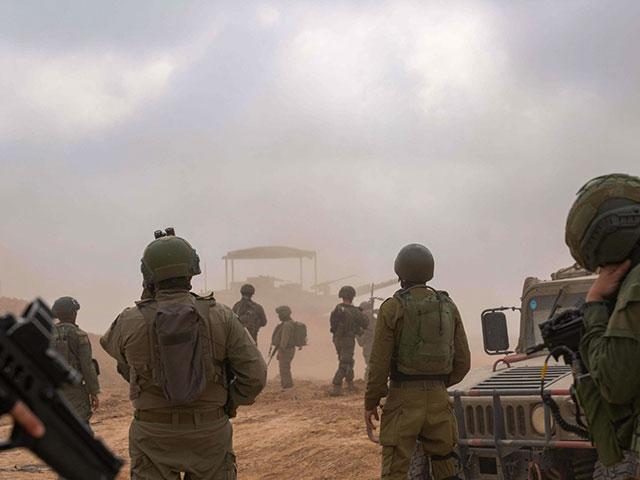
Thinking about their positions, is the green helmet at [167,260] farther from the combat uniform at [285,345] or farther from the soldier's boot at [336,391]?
the combat uniform at [285,345]

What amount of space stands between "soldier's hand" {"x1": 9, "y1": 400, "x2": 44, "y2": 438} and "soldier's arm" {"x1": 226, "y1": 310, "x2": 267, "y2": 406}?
2.48 meters

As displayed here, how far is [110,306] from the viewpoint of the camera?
64.4 m

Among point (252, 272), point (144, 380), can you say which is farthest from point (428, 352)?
point (252, 272)

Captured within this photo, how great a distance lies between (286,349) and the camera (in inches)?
765

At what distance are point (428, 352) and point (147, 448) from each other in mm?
2057

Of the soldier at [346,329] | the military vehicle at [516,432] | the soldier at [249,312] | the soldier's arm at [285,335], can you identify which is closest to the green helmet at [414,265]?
the military vehicle at [516,432]

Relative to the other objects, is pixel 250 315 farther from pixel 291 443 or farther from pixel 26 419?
pixel 26 419

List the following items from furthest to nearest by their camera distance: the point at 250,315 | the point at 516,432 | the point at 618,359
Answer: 1. the point at 250,315
2. the point at 516,432
3. the point at 618,359

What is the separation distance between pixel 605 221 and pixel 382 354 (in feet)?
9.32

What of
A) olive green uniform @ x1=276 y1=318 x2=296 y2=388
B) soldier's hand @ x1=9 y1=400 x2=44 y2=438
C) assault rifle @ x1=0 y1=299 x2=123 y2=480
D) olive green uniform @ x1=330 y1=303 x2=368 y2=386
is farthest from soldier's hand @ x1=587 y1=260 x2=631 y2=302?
olive green uniform @ x1=276 y1=318 x2=296 y2=388

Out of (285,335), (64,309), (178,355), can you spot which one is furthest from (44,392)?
(285,335)

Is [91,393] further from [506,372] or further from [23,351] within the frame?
[23,351]

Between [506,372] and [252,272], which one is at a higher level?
[252,272]

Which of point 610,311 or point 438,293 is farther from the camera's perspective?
point 438,293
